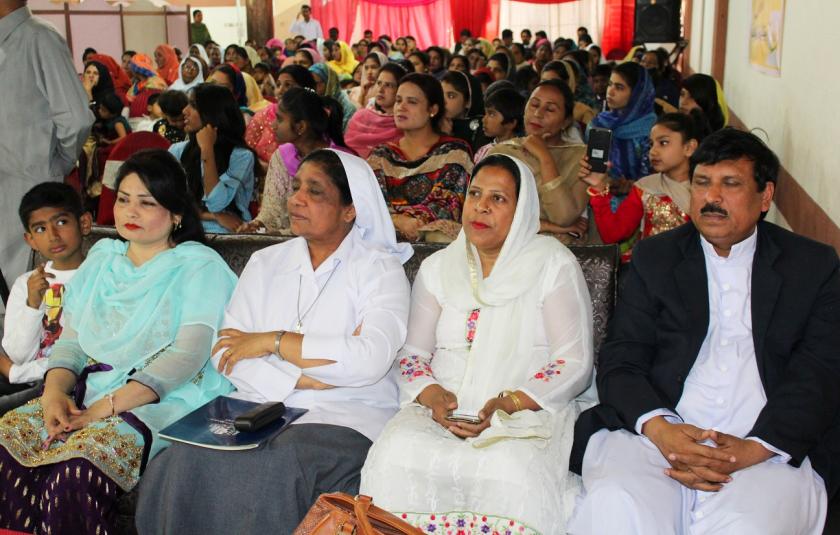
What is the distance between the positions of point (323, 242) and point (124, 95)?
8350 millimetres

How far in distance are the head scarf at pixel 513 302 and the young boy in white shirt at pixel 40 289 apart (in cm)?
132

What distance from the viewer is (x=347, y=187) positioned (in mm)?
2689

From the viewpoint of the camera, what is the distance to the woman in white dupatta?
2.10 meters

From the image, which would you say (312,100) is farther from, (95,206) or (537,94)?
(95,206)

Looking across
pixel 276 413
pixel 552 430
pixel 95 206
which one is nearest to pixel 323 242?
pixel 276 413

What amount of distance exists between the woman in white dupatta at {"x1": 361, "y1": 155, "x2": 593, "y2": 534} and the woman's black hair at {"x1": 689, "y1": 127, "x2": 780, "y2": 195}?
47 cm

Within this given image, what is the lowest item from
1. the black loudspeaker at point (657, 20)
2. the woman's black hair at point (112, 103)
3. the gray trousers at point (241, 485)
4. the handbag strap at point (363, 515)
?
the gray trousers at point (241, 485)

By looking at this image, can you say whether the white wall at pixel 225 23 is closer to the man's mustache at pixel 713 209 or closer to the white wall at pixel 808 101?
the white wall at pixel 808 101

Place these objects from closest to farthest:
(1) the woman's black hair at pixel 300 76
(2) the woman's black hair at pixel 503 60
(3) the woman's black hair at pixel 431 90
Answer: (3) the woman's black hair at pixel 431 90 < (1) the woman's black hair at pixel 300 76 < (2) the woman's black hair at pixel 503 60

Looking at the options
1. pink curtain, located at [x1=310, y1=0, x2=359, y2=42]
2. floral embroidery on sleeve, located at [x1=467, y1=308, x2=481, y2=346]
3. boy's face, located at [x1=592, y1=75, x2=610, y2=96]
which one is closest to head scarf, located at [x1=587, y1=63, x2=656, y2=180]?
floral embroidery on sleeve, located at [x1=467, y1=308, x2=481, y2=346]

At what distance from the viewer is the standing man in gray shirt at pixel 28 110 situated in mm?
3488

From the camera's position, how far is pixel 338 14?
2033cm

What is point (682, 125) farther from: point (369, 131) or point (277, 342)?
point (369, 131)

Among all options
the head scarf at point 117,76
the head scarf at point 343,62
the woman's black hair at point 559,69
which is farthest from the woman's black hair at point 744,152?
the head scarf at point 343,62
